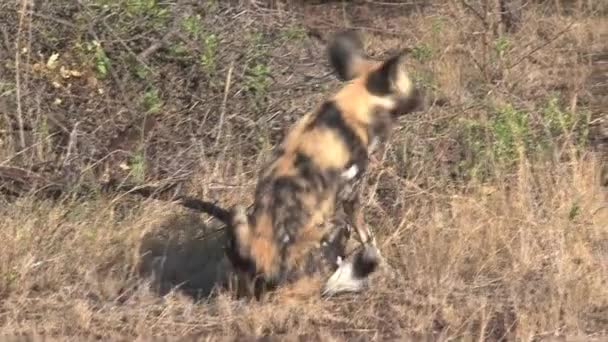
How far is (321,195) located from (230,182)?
1110 mm

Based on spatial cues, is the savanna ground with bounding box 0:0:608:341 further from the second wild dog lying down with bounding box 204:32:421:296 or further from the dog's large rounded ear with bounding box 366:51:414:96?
the dog's large rounded ear with bounding box 366:51:414:96

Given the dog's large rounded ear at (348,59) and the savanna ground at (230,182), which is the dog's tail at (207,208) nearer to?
the savanna ground at (230,182)

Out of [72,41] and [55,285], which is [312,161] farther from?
[72,41]

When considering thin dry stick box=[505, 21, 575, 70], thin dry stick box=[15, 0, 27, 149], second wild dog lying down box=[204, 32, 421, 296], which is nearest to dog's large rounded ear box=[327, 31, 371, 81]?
second wild dog lying down box=[204, 32, 421, 296]

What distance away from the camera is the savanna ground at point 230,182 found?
400 centimetres

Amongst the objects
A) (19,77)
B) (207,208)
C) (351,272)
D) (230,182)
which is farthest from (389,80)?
(19,77)

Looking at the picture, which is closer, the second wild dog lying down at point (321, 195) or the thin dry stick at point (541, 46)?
the second wild dog lying down at point (321, 195)

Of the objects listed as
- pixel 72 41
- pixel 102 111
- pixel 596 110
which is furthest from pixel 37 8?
pixel 596 110

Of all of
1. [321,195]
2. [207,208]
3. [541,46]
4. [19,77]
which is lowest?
[541,46]

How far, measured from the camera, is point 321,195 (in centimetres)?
405

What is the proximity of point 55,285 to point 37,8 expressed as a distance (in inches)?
65.3

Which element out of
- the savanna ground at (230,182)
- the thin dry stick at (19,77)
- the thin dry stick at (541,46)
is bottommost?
the thin dry stick at (541,46)

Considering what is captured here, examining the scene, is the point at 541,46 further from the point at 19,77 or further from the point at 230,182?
the point at 19,77

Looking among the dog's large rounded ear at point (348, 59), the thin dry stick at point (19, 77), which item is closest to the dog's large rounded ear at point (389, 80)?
the dog's large rounded ear at point (348, 59)
